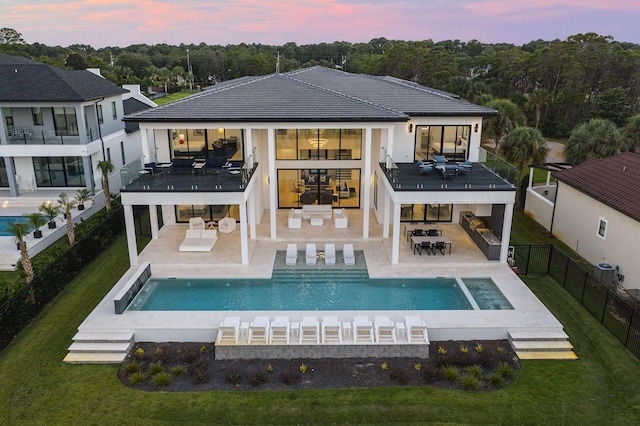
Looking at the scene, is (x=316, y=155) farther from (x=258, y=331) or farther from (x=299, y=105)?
(x=258, y=331)

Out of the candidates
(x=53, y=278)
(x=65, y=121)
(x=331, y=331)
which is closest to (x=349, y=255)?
(x=331, y=331)

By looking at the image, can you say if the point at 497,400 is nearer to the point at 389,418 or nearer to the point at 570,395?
the point at 570,395

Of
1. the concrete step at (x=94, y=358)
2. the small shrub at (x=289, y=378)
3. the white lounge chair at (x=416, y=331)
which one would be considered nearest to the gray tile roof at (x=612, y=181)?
the white lounge chair at (x=416, y=331)

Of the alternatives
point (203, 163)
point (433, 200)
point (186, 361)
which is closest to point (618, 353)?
point (433, 200)

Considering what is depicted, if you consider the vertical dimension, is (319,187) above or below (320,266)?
above

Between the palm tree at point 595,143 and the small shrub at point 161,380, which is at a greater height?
the palm tree at point 595,143

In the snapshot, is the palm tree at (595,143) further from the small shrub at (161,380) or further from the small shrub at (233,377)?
the small shrub at (161,380)

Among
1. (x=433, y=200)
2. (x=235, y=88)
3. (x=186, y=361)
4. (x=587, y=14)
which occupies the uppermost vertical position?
(x=587, y=14)
